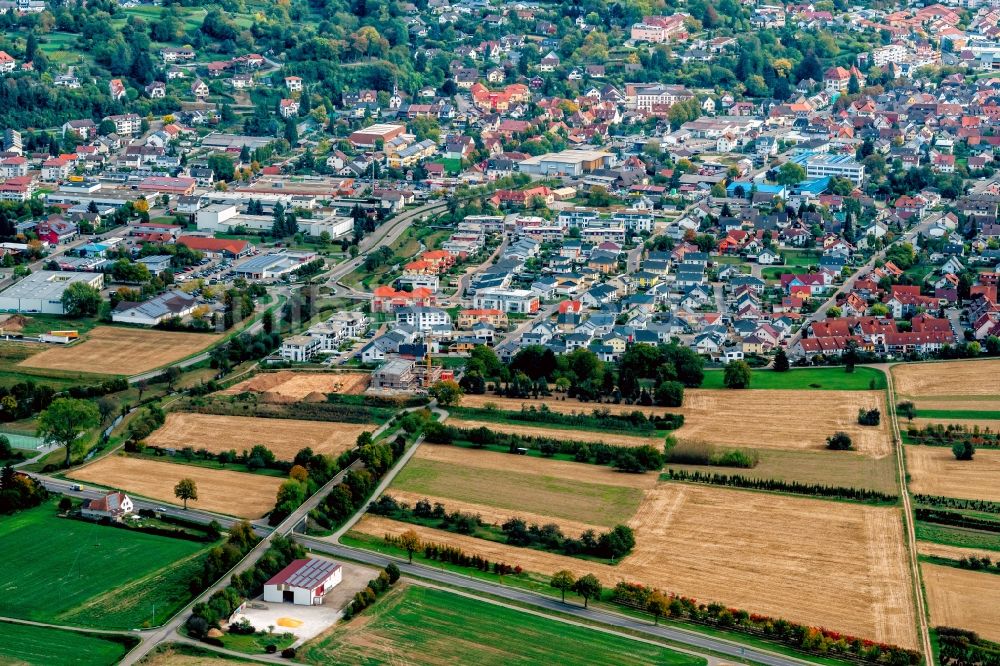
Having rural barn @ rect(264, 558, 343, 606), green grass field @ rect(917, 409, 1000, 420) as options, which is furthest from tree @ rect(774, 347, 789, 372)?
rural barn @ rect(264, 558, 343, 606)

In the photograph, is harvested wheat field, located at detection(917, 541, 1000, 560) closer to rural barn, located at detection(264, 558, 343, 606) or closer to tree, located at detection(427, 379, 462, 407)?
rural barn, located at detection(264, 558, 343, 606)

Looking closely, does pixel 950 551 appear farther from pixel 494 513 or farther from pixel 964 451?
pixel 494 513

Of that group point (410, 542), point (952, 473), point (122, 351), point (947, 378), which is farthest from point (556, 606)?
point (122, 351)

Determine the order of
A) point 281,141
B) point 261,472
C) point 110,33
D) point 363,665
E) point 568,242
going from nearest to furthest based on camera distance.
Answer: point 363,665, point 261,472, point 568,242, point 281,141, point 110,33

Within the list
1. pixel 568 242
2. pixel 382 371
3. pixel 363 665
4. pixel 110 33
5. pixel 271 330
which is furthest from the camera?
pixel 110 33

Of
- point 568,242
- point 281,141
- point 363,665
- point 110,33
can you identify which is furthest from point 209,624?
point 110,33

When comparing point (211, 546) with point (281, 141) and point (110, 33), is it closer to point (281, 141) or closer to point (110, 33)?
point (281, 141)
